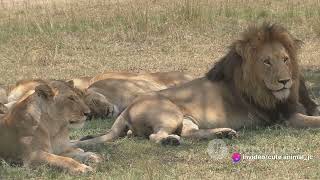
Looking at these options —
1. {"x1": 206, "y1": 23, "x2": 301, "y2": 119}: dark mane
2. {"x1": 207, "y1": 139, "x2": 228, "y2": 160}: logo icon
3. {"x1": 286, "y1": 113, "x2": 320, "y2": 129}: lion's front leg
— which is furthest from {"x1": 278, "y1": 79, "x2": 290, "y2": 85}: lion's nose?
{"x1": 207, "y1": 139, "x2": 228, "y2": 160}: logo icon

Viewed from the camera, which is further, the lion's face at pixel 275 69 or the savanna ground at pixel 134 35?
the savanna ground at pixel 134 35

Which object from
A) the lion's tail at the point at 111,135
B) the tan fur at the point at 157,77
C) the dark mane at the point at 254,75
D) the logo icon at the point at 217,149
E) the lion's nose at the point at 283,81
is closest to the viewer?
the logo icon at the point at 217,149

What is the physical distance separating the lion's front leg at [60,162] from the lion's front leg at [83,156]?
0.73 ft

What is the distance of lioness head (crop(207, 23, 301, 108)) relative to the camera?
5541mm

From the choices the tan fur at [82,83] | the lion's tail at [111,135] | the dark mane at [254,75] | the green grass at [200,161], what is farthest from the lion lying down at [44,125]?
the tan fur at [82,83]

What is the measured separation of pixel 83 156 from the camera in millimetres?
4688

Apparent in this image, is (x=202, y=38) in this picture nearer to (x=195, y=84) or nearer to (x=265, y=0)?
(x=265, y=0)

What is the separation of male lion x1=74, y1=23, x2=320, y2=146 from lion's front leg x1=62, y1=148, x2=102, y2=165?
25.5 inches

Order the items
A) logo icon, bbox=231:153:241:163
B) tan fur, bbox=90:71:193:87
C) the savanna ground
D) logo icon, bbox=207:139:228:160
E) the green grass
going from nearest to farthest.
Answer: the green grass → logo icon, bbox=231:153:241:163 → logo icon, bbox=207:139:228:160 → tan fur, bbox=90:71:193:87 → the savanna ground

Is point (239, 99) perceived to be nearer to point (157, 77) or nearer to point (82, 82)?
point (157, 77)

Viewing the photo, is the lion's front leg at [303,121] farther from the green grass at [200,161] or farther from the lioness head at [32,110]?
the lioness head at [32,110]

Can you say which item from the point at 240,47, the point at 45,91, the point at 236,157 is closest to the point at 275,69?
the point at 240,47

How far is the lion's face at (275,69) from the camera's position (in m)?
5.51

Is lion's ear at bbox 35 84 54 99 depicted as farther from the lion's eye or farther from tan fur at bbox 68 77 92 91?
tan fur at bbox 68 77 92 91
